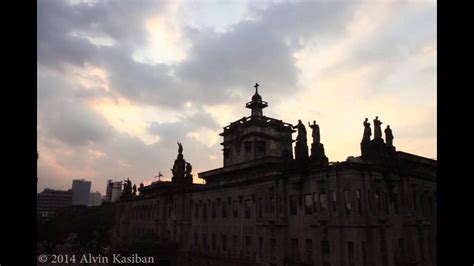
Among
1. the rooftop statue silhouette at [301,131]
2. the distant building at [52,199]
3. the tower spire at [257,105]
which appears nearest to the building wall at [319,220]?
the rooftop statue silhouette at [301,131]

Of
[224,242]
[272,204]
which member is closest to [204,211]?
[224,242]

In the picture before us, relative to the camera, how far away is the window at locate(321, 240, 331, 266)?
28156 mm

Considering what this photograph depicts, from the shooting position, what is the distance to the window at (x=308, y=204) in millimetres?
30814

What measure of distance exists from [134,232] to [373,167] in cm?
5214

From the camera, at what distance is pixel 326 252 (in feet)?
93.4

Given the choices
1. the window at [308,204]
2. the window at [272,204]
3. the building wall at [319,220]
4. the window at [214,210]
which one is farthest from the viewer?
the window at [214,210]

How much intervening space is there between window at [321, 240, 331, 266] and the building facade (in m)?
0.08

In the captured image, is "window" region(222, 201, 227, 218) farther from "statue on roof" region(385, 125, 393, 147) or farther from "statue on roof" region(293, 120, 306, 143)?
"statue on roof" region(385, 125, 393, 147)

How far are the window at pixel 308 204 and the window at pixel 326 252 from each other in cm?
317

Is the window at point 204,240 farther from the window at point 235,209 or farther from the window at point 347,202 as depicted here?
the window at point 347,202

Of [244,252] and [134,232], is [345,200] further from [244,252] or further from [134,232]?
[134,232]

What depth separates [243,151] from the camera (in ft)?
173

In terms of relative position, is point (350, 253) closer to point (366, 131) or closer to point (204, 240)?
point (366, 131)
